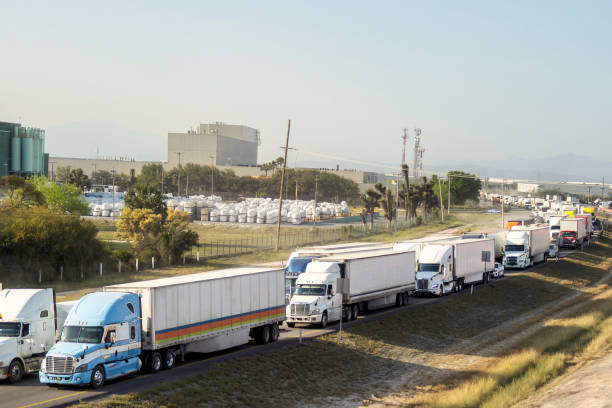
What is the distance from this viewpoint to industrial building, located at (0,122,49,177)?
374ft

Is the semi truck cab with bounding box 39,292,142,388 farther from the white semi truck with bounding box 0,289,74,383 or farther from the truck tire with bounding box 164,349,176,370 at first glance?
the white semi truck with bounding box 0,289,74,383

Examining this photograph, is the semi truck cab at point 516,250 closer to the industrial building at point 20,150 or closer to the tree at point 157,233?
the tree at point 157,233

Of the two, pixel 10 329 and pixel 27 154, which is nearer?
pixel 10 329

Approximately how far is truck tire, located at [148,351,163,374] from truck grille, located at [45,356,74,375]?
144 inches

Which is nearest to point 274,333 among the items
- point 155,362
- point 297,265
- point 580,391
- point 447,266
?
point 297,265

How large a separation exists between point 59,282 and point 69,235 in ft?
16.1

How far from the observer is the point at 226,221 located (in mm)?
130125

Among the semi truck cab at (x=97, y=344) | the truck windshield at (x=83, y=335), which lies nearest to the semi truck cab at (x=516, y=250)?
the semi truck cab at (x=97, y=344)

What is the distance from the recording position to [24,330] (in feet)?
84.0

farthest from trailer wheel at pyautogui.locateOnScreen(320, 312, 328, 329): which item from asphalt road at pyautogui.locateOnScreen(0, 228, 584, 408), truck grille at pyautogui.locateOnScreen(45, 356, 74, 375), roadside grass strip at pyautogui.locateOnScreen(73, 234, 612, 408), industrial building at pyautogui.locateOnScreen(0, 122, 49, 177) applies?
industrial building at pyautogui.locateOnScreen(0, 122, 49, 177)

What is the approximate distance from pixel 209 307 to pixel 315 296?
31.8 feet

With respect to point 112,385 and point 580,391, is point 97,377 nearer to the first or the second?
point 112,385

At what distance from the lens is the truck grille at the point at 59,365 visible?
22969mm

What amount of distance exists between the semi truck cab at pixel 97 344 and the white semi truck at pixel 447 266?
2931 centimetres
